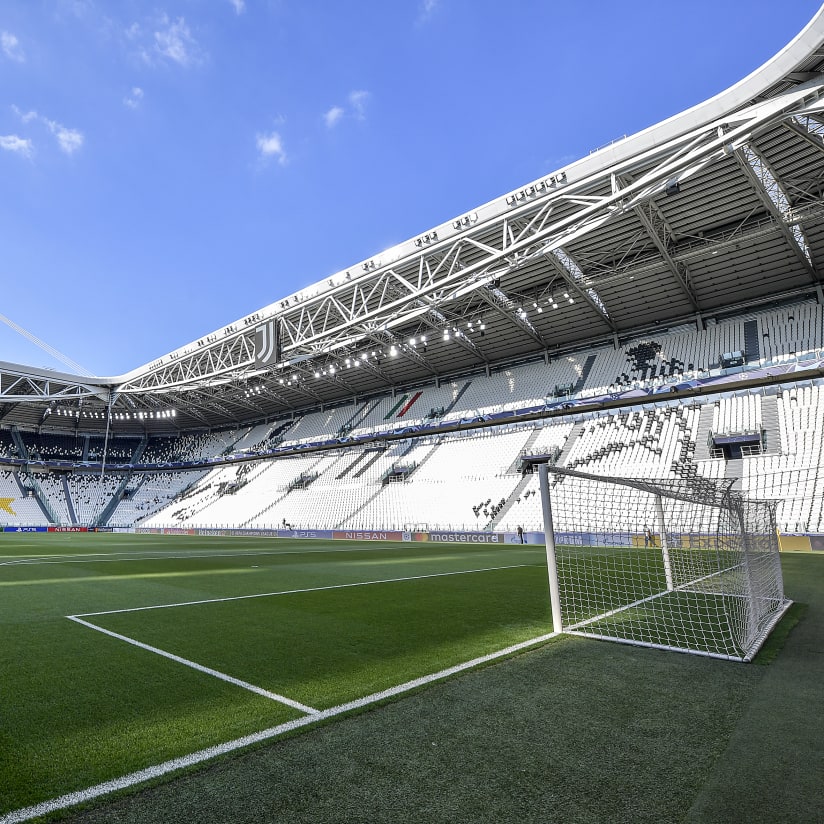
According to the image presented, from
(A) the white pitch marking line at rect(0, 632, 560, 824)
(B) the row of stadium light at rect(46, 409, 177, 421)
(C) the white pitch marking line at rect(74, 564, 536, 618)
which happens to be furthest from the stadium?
(B) the row of stadium light at rect(46, 409, 177, 421)

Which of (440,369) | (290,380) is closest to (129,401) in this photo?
(290,380)

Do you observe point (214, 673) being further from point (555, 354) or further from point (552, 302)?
point (555, 354)

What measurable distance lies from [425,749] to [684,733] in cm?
158

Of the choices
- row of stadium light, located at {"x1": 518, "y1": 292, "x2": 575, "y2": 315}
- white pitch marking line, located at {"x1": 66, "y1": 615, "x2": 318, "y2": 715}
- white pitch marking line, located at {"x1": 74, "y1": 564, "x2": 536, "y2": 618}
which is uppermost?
row of stadium light, located at {"x1": 518, "y1": 292, "x2": 575, "y2": 315}

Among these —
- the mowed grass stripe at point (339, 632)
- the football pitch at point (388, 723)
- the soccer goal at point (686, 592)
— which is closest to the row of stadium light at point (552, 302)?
the soccer goal at point (686, 592)

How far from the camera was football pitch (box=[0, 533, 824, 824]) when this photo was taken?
219 cm

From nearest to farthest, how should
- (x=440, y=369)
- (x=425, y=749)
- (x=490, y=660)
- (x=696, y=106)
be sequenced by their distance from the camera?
1. (x=425, y=749)
2. (x=490, y=660)
3. (x=696, y=106)
4. (x=440, y=369)

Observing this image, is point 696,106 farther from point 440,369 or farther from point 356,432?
point 356,432

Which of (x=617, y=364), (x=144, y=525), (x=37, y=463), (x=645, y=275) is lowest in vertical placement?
(x=144, y=525)

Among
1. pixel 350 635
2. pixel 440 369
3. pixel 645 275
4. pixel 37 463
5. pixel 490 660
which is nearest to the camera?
pixel 490 660

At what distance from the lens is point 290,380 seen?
41.9 metres

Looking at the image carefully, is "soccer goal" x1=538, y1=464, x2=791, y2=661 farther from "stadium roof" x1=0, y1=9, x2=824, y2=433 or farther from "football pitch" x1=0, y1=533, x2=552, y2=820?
"stadium roof" x1=0, y1=9, x2=824, y2=433

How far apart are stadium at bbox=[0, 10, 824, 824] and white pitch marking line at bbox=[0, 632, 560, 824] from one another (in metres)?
0.02

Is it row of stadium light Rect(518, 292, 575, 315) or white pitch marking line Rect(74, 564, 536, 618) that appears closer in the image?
white pitch marking line Rect(74, 564, 536, 618)
